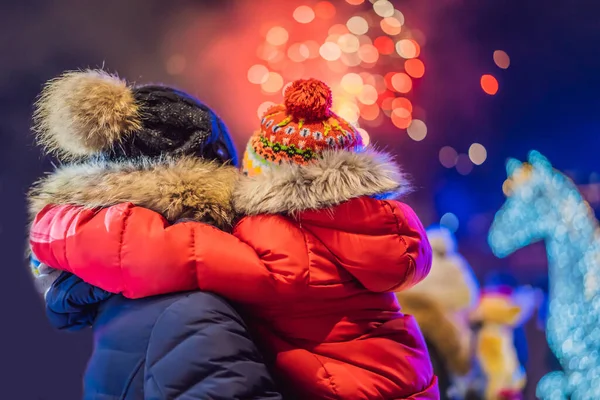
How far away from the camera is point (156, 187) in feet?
2.88

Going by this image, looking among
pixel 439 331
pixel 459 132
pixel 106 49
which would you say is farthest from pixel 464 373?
pixel 106 49

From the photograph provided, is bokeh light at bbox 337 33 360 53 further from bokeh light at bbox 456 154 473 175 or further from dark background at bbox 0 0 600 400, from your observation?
bokeh light at bbox 456 154 473 175

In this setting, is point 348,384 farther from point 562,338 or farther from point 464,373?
point 562,338

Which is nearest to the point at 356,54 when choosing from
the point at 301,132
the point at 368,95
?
the point at 368,95

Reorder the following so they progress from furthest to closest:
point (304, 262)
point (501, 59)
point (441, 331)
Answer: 1. point (501, 59)
2. point (441, 331)
3. point (304, 262)

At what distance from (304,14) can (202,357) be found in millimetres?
1739

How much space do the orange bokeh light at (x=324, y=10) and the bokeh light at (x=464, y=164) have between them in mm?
775

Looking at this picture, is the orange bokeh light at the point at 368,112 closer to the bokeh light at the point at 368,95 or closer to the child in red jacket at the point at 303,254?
the bokeh light at the point at 368,95

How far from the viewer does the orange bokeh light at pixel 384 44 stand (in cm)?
219

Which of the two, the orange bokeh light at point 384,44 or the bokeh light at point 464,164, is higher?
the orange bokeh light at point 384,44

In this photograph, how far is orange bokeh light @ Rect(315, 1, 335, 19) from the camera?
2178 mm

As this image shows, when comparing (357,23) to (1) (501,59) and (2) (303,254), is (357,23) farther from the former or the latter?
(2) (303,254)

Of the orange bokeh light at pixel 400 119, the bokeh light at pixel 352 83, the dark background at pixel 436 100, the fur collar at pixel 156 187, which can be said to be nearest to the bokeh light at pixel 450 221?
the dark background at pixel 436 100

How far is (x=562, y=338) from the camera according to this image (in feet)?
6.36
